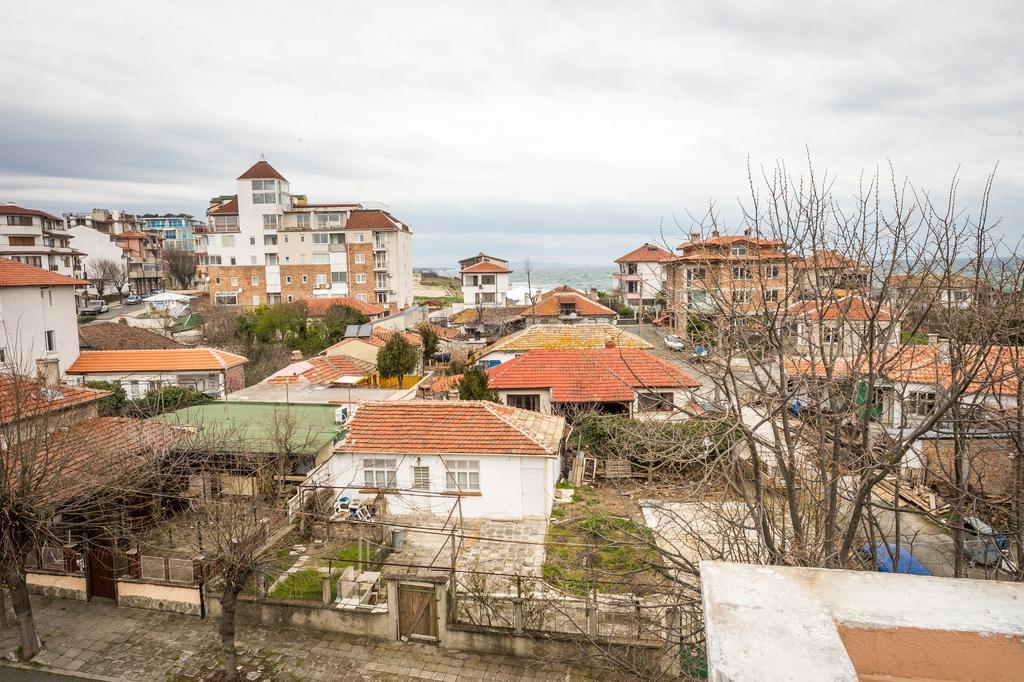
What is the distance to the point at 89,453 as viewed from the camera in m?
13.9

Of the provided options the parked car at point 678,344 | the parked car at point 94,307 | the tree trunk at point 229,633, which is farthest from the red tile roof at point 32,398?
the parked car at point 94,307

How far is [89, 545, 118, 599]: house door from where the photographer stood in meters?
13.6

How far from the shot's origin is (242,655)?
11938 mm

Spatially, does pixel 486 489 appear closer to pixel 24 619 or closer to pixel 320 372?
pixel 24 619

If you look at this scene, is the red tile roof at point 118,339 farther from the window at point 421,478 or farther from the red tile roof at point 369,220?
the red tile roof at point 369,220

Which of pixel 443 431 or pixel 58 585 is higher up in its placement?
pixel 443 431

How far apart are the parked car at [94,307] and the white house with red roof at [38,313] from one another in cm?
3576

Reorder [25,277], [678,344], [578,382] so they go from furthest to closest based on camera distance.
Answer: [25,277] < [578,382] < [678,344]

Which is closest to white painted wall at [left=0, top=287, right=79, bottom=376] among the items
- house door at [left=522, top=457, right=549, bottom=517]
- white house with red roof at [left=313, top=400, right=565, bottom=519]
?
white house with red roof at [left=313, top=400, right=565, bottom=519]

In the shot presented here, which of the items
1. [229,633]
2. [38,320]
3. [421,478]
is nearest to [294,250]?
[38,320]

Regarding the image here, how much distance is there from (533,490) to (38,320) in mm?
24895

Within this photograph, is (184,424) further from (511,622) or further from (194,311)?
(194,311)

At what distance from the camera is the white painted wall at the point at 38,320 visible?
27500 millimetres

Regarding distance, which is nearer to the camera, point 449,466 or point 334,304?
point 449,466
